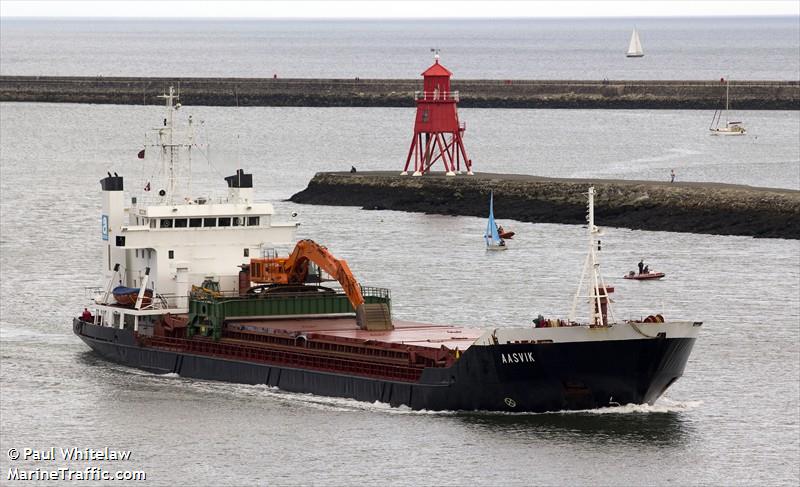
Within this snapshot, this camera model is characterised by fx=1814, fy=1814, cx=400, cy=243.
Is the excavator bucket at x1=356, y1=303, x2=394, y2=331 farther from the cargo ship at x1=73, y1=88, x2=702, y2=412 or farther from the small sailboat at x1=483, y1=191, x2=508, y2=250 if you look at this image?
the small sailboat at x1=483, y1=191, x2=508, y2=250

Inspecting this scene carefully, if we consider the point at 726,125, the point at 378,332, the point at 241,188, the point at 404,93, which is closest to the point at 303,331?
the point at 378,332

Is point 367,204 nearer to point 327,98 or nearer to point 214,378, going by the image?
point 214,378

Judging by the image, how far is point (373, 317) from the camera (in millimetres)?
48625

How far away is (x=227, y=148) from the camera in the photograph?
420 ft

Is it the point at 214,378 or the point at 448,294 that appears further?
the point at 448,294

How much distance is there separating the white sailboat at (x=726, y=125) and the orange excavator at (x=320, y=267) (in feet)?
306

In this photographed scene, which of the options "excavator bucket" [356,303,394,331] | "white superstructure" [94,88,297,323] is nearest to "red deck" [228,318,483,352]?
"excavator bucket" [356,303,394,331]

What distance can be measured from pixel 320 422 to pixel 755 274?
29.2m

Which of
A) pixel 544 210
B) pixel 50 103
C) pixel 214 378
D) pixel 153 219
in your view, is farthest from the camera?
pixel 50 103

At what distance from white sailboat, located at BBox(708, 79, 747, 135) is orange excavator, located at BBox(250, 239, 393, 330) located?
93.3 m

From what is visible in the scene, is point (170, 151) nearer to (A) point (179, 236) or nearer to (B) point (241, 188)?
(B) point (241, 188)

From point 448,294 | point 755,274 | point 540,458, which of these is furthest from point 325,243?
point 540,458

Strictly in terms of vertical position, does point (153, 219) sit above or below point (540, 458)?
above

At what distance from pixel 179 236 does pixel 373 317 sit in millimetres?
7558
